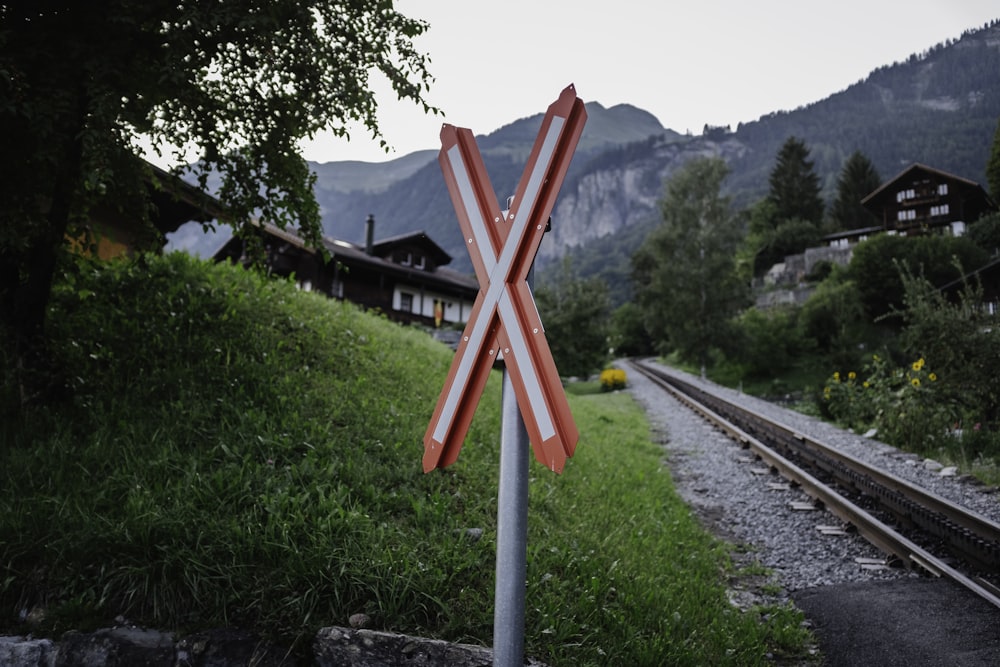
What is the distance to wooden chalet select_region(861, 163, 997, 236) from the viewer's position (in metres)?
55.9

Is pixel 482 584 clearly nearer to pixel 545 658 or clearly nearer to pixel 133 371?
pixel 545 658

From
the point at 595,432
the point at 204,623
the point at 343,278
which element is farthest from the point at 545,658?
the point at 343,278

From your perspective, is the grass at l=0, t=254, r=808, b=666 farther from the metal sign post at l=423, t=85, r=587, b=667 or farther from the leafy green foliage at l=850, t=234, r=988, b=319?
→ the leafy green foliage at l=850, t=234, r=988, b=319

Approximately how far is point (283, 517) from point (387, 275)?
113 ft

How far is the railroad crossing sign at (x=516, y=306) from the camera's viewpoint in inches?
65.5

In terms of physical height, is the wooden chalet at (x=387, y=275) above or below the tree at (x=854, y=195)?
below

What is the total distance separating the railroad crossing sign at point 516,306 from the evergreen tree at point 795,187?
8435cm

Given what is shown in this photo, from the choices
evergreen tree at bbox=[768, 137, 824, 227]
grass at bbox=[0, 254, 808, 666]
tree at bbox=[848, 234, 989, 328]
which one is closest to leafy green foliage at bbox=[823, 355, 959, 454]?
grass at bbox=[0, 254, 808, 666]

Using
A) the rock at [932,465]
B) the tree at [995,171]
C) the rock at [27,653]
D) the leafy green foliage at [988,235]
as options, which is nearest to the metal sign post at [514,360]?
the rock at [27,653]

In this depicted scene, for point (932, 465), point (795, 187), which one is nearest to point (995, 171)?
point (795, 187)

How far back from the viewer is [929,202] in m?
57.6

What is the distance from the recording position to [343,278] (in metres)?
35.3

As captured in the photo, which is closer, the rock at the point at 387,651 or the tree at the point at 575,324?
the rock at the point at 387,651

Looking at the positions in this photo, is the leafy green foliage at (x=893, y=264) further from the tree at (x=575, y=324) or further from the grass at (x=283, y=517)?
the grass at (x=283, y=517)
